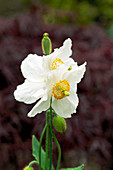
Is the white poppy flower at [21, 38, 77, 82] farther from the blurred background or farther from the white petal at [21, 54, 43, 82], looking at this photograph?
the blurred background

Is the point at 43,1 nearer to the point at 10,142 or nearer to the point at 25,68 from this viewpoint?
the point at 10,142

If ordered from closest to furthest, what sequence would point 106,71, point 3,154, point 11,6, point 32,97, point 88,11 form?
point 32,97
point 3,154
point 106,71
point 88,11
point 11,6

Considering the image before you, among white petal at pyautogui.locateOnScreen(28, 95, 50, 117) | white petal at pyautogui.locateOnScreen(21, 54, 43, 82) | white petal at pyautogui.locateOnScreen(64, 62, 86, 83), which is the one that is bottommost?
white petal at pyautogui.locateOnScreen(28, 95, 50, 117)

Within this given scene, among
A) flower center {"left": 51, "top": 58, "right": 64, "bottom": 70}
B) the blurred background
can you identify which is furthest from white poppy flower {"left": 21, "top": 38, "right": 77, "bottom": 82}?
the blurred background

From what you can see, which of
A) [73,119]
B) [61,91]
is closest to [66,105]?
[61,91]

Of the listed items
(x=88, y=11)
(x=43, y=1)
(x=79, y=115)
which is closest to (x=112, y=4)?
(x=88, y=11)

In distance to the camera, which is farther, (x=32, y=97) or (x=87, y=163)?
(x=87, y=163)

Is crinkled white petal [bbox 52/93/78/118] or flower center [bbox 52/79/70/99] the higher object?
flower center [bbox 52/79/70/99]

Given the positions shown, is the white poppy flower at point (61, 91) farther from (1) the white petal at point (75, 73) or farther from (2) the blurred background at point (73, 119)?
(2) the blurred background at point (73, 119)

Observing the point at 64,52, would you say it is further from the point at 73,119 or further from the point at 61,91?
the point at 73,119
